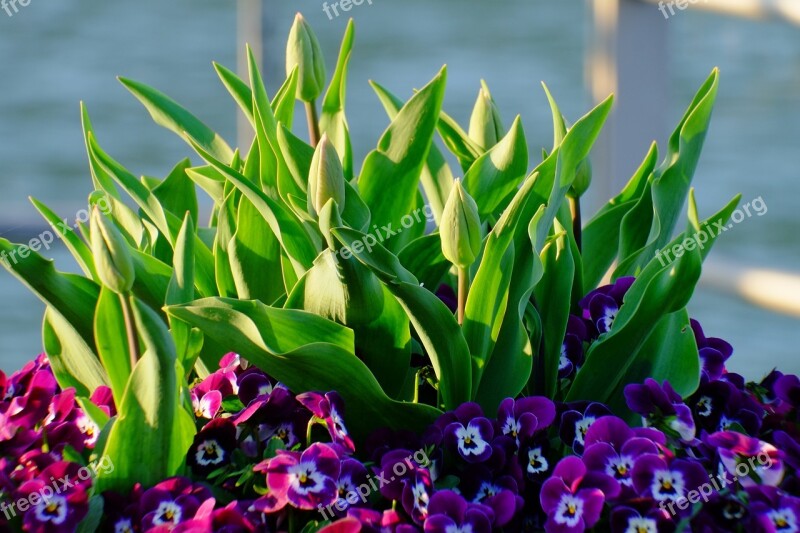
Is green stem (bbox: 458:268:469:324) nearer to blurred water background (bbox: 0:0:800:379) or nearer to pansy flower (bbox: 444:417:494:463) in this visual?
pansy flower (bbox: 444:417:494:463)

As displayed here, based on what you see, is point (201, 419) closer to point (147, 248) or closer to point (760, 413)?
point (147, 248)

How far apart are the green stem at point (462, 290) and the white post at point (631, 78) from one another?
1403 mm

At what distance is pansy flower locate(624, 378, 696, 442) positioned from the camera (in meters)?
0.90

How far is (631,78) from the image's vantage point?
2.30 metres

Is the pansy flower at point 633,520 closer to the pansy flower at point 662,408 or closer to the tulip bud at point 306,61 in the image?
the pansy flower at point 662,408

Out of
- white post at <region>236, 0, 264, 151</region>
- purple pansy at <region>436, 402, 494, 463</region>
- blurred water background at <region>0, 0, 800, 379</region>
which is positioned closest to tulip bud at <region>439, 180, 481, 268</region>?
purple pansy at <region>436, 402, 494, 463</region>

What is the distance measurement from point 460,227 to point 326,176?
114mm

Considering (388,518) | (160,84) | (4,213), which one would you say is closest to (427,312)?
(388,518)

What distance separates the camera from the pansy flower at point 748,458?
85 centimetres

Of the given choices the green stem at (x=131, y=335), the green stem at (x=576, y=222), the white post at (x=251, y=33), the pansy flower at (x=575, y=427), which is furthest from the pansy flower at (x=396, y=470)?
the white post at (x=251, y=33)

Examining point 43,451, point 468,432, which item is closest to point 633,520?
point 468,432

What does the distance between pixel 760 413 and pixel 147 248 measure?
0.61 metres

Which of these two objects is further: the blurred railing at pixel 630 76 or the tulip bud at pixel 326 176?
the blurred railing at pixel 630 76

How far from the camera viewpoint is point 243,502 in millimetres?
865
